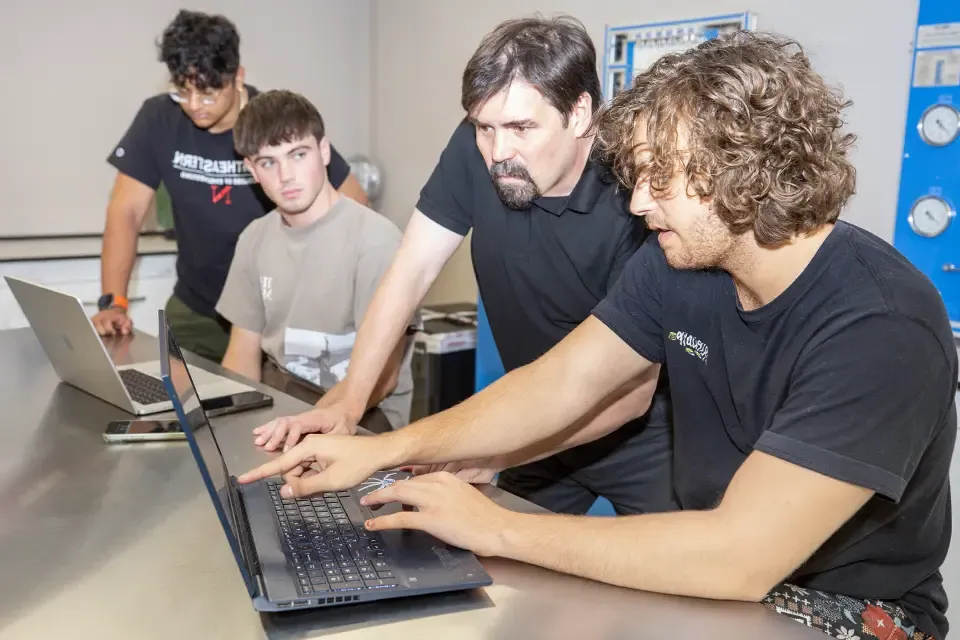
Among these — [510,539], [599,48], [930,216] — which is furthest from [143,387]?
[599,48]

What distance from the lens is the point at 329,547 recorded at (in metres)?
1.00

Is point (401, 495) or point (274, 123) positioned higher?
point (274, 123)

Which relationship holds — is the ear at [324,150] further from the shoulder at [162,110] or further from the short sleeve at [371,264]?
the shoulder at [162,110]

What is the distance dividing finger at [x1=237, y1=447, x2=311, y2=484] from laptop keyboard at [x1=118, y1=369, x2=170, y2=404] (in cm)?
53

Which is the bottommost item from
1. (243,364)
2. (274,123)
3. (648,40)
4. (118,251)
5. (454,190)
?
(243,364)

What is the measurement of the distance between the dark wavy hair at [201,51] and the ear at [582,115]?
1.38m

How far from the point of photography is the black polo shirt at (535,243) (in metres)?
1.58

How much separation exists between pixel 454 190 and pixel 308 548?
0.94 metres

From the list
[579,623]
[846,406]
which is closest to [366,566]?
[579,623]

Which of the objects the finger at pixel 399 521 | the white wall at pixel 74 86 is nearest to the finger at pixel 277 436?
the finger at pixel 399 521

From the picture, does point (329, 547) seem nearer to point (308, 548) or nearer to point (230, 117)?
point (308, 548)

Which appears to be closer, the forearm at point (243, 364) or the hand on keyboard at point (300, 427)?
the hand on keyboard at point (300, 427)

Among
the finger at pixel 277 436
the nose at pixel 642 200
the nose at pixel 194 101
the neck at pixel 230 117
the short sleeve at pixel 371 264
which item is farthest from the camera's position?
the neck at pixel 230 117

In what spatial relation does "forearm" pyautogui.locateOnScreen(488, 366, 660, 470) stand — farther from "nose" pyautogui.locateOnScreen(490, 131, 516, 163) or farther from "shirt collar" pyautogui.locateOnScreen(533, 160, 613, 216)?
"nose" pyautogui.locateOnScreen(490, 131, 516, 163)
